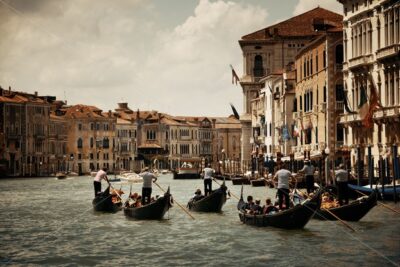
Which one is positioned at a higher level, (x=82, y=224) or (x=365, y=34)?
(x=365, y=34)

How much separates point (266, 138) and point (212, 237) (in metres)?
39.0

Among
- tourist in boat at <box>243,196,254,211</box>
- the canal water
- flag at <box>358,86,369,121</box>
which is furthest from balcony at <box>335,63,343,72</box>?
tourist in boat at <box>243,196,254,211</box>

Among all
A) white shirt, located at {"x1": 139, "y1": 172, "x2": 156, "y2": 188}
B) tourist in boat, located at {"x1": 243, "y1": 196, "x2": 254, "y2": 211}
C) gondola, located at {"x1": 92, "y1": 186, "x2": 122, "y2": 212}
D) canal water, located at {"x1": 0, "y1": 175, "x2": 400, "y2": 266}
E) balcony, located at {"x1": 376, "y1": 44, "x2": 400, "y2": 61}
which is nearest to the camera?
canal water, located at {"x1": 0, "y1": 175, "x2": 400, "y2": 266}

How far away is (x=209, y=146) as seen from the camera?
4998 inches

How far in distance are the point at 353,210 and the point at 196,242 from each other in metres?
3.91

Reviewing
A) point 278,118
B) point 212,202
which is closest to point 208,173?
point 212,202

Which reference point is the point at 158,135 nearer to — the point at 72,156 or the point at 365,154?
the point at 72,156

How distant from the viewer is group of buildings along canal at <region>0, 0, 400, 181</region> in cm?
3422

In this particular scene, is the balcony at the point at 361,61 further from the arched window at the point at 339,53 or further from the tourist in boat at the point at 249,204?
the tourist in boat at the point at 249,204

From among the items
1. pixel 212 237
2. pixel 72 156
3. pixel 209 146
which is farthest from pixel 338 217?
pixel 209 146

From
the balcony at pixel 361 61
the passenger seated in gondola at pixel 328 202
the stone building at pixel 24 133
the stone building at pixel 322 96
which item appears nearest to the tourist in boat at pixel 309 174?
the passenger seated in gondola at pixel 328 202

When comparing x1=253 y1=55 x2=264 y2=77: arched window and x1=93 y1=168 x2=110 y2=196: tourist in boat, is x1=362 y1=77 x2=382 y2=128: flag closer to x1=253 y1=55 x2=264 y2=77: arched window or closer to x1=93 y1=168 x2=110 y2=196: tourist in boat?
x1=93 y1=168 x2=110 y2=196: tourist in boat

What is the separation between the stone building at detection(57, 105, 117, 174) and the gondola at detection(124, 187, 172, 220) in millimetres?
76709

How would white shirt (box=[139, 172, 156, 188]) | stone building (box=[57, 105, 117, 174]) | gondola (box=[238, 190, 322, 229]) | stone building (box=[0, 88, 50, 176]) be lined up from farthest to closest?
stone building (box=[57, 105, 117, 174])
stone building (box=[0, 88, 50, 176])
white shirt (box=[139, 172, 156, 188])
gondola (box=[238, 190, 322, 229])
